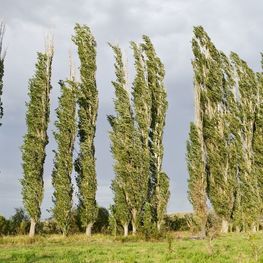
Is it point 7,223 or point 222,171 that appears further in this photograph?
point 222,171

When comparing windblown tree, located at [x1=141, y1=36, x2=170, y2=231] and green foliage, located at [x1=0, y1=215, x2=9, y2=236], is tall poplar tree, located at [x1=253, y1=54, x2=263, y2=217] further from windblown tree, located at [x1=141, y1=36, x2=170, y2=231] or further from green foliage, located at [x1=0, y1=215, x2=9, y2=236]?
green foliage, located at [x1=0, y1=215, x2=9, y2=236]

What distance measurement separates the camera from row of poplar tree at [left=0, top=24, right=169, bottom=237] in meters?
31.5

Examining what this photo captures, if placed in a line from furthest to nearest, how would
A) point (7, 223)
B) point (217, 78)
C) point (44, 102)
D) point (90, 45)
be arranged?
point (217, 78)
point (90, 45)
point (44, 102)
point (7, 223)

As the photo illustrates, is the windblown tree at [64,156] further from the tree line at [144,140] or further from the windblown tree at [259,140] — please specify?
the windblown tree at [259,140]

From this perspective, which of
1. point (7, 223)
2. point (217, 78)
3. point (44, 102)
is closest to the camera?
point (7, 223)

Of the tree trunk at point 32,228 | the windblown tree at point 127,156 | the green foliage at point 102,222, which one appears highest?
the windblown tree at point 127,156

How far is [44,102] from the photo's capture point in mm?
32906

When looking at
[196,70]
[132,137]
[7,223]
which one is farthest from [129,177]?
[196,70]

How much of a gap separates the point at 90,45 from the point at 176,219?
47.9 feet

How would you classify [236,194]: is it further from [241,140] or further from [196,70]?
[196,70]

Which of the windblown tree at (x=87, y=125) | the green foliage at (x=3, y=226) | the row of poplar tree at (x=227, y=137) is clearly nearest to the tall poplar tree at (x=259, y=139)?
A: the row of poplar tree at (x=227, y=137)

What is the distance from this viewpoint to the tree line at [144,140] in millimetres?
31766

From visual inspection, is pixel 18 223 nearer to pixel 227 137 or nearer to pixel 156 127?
pixel 156 127

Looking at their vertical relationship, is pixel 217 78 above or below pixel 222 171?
above
